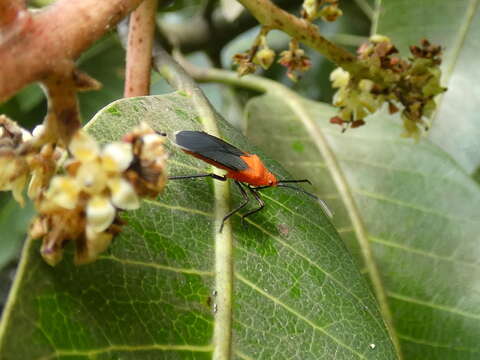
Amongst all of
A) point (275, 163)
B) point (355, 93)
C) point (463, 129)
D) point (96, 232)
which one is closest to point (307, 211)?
point (275, 163)

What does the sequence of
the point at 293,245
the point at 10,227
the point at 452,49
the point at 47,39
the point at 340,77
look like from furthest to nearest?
the point at 10,227
the point at 452,49
the point at 340,77
the point at 293,245
the point at 47,39

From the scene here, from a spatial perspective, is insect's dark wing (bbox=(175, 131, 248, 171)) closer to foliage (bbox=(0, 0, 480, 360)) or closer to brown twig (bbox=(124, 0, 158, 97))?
foliage (bbox=(0, 0, 480, 360))

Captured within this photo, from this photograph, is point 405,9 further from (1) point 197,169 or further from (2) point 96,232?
(2) point 96,232

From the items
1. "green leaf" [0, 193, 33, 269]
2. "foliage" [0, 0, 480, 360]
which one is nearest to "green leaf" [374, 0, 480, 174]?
"foliage" [0, 0, 480, 360]

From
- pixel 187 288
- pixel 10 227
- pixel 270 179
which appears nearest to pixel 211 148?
pixel 270 179

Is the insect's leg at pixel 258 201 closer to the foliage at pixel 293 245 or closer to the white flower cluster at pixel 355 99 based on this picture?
the foliage at pixel 293 245

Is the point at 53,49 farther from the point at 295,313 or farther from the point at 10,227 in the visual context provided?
the point at 10,227
